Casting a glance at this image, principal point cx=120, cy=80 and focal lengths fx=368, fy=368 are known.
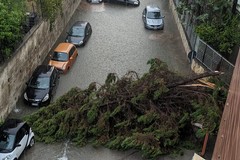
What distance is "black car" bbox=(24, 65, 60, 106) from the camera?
19688mm

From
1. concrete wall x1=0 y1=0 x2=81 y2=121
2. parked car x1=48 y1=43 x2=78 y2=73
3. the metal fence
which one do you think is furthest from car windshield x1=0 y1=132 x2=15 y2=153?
the metal fence

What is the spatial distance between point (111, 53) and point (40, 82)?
7.82 meters

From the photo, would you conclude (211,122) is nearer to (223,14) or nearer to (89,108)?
(89,108)

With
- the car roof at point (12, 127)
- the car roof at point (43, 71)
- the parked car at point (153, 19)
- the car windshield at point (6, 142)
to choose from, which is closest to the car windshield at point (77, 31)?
the parked car at point (153, 19)

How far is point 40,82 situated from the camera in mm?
20469

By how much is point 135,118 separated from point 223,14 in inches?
383

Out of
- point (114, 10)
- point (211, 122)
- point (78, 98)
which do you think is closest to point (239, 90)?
point (211, 122)

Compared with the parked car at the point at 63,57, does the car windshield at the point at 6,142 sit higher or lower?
higher

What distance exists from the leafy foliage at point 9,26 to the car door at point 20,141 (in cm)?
471

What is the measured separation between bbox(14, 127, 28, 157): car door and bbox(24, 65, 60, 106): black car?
4.27 m

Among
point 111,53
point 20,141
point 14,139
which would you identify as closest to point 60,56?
→ point 111,53

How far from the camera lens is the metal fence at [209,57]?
18578 millimetres

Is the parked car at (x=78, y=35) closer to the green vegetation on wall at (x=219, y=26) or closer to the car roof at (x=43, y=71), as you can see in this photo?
the car roof at (x=43, y=71)

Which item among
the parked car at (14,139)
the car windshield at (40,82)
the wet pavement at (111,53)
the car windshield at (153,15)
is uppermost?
the parked car at (14,139)
